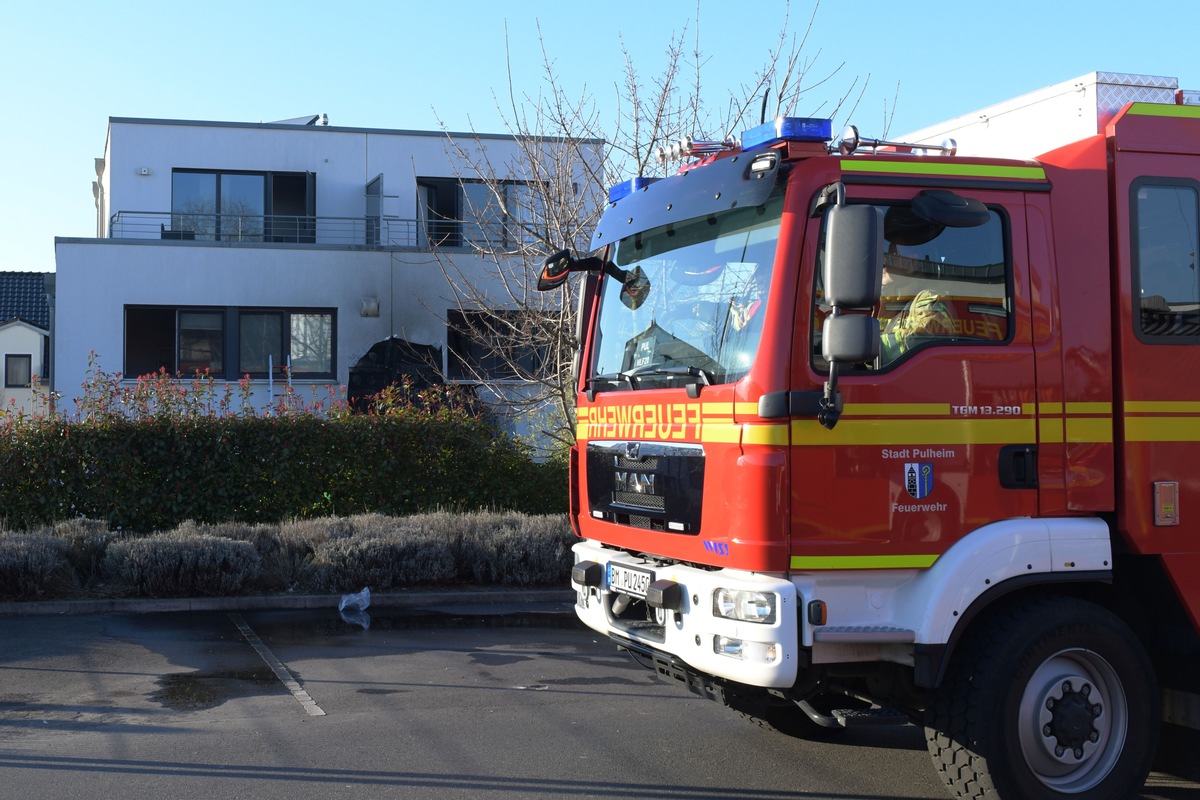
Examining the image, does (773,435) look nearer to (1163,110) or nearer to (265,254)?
(1163,110)

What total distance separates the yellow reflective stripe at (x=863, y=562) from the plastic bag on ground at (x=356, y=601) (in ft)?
21.8

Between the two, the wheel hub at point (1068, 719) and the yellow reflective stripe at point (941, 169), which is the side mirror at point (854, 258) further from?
the wheel hub at point (1068, 719)

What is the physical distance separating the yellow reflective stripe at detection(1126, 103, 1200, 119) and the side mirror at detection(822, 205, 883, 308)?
1595 mm

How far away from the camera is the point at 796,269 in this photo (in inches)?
195

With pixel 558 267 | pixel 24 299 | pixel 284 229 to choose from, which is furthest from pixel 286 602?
pixel 24 299

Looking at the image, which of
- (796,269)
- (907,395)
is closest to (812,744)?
(907,395)

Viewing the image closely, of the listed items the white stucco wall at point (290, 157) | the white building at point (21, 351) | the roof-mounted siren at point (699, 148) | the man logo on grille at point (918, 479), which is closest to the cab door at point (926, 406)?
the man logo on grille at point (918, 479)

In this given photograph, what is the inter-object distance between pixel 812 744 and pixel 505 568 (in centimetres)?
602

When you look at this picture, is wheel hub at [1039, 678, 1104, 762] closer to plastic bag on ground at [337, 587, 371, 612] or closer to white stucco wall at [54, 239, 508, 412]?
plastic bag on ground at [337, 587, 371, 612]

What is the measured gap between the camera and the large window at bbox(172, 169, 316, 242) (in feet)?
78.6

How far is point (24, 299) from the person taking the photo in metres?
45.4

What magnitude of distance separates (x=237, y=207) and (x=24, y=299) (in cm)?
2569

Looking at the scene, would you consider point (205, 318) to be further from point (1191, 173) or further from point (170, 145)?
point (1191, 173)

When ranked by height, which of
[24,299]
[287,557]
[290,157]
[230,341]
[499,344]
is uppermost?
[290,157]
